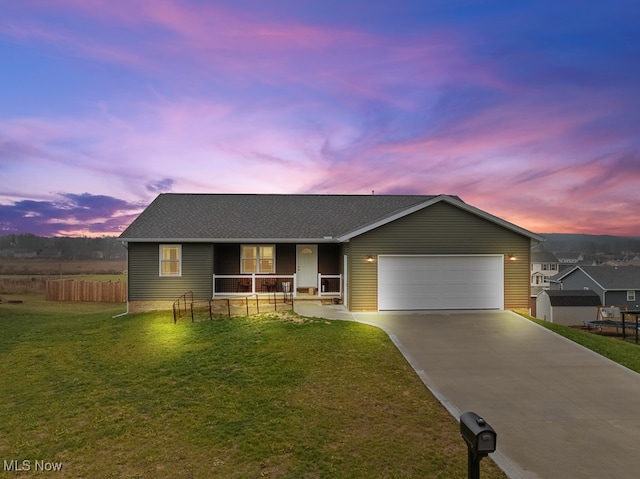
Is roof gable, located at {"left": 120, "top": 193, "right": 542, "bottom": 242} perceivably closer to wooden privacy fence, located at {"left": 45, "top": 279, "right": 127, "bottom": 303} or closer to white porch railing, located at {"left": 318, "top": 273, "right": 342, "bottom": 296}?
white porch railing, located at {"left": 318, "top": 273, "right": 342, "bottom": 296}

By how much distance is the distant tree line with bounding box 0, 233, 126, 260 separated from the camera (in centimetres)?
5422

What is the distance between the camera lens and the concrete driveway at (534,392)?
15.4 ft

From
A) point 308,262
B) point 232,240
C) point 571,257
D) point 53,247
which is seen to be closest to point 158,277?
point 232,240

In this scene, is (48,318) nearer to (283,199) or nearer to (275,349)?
(283,199)

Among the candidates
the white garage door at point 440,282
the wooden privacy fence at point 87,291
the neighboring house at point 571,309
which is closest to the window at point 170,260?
the white garage door at point 440,282

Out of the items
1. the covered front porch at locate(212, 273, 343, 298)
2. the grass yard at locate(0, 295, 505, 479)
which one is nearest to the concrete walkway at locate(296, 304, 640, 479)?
the grass yard at locate(0, 295, 505, 479)

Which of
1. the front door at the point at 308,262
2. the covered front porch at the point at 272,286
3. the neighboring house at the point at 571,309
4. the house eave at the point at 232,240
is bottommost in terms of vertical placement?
the neighboring house at the point at 571,309

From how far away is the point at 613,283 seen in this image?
39.6 metres

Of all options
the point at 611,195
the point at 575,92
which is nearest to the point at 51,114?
the point at 575,92

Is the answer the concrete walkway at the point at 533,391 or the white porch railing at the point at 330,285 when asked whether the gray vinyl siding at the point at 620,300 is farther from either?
the white porch railing at the point at 330,285

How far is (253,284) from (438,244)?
8.37 m

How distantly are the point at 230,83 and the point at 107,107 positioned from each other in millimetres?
7002

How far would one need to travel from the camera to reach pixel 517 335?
11242 millimetres

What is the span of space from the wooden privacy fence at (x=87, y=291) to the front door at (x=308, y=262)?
15108mm
